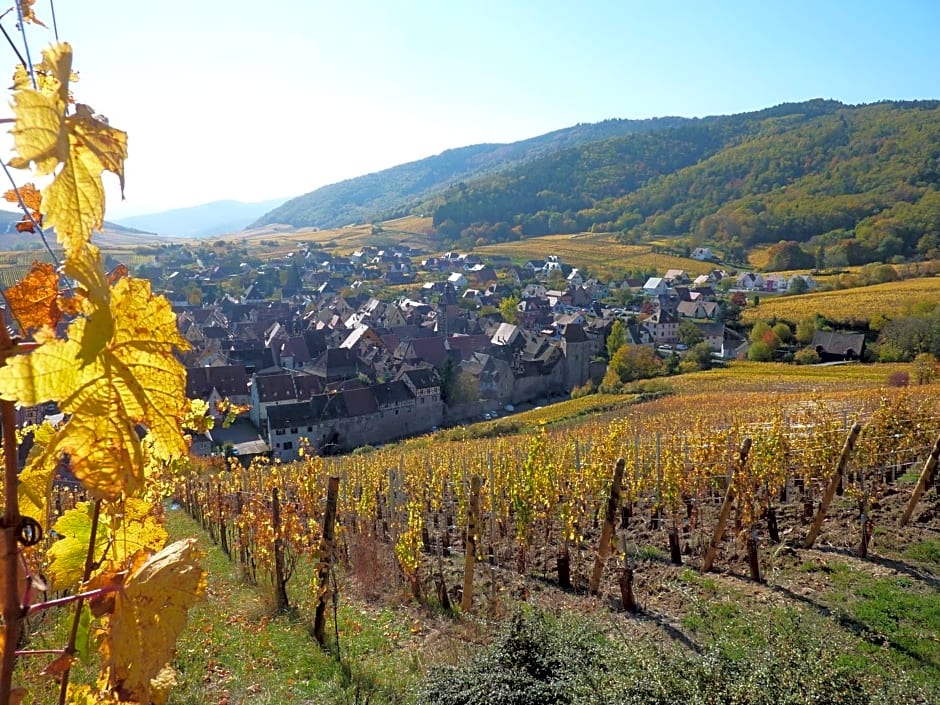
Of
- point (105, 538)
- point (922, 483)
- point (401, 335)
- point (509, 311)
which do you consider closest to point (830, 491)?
point (922, 483)

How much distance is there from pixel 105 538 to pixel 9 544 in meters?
0.88

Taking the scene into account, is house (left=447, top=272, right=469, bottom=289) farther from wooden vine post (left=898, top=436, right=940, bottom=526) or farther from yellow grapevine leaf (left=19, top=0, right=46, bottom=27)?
yellow grapevine leaf (left=19, top=0, right=46, bottom=27)

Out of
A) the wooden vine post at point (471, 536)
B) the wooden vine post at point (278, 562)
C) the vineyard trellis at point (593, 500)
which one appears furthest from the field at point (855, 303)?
the wooden vine post at point (278, 562)

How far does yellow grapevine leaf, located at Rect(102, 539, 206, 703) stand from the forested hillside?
111 m

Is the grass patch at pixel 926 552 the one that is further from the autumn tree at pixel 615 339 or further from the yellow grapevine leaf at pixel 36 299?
the autumn tree at pixel 615 339

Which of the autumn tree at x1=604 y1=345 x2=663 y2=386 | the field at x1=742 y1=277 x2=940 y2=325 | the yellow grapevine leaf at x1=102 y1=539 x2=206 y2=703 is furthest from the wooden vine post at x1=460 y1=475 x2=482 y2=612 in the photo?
the field at x1=742 y1=277 x2=940 y2=325

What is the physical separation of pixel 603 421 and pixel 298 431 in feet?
62.8

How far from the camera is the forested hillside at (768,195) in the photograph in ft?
343

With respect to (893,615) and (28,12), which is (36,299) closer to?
(28,12)

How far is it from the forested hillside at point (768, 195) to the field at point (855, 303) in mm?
23348

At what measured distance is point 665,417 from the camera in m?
31.3

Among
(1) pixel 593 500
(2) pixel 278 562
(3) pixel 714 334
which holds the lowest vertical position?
(3) pixel 714 334

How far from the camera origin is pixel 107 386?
3.22ft

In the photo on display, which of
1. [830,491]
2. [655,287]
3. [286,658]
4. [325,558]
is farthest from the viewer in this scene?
[655,287]
